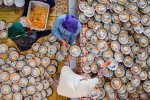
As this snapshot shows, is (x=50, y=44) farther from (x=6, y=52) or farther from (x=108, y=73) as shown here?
(x=108, y=73)

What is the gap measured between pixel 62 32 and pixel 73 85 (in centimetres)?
51

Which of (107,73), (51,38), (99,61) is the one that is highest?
(51,38)

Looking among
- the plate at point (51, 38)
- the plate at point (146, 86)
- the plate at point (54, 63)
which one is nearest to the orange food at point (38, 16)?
the plate at point (51, 38)

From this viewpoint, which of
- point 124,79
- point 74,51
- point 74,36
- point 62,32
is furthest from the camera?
point 124,79

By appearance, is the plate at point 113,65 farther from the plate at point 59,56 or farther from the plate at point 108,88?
the plate at point 59,56

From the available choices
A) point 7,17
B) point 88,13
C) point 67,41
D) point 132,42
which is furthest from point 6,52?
point 132,42

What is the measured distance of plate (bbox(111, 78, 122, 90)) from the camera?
3.46 meters

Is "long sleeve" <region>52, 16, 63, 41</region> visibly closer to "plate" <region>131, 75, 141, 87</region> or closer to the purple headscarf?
the purple headscarf

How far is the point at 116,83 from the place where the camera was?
3463 millimetres

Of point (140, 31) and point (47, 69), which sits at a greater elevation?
point (140, 31)

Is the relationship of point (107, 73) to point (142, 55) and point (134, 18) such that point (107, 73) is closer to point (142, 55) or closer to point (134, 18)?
point (142, 55)

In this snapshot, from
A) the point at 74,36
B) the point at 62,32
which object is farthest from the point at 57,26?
the point at 74,36

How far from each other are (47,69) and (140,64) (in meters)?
0.99

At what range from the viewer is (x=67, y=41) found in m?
3.32
